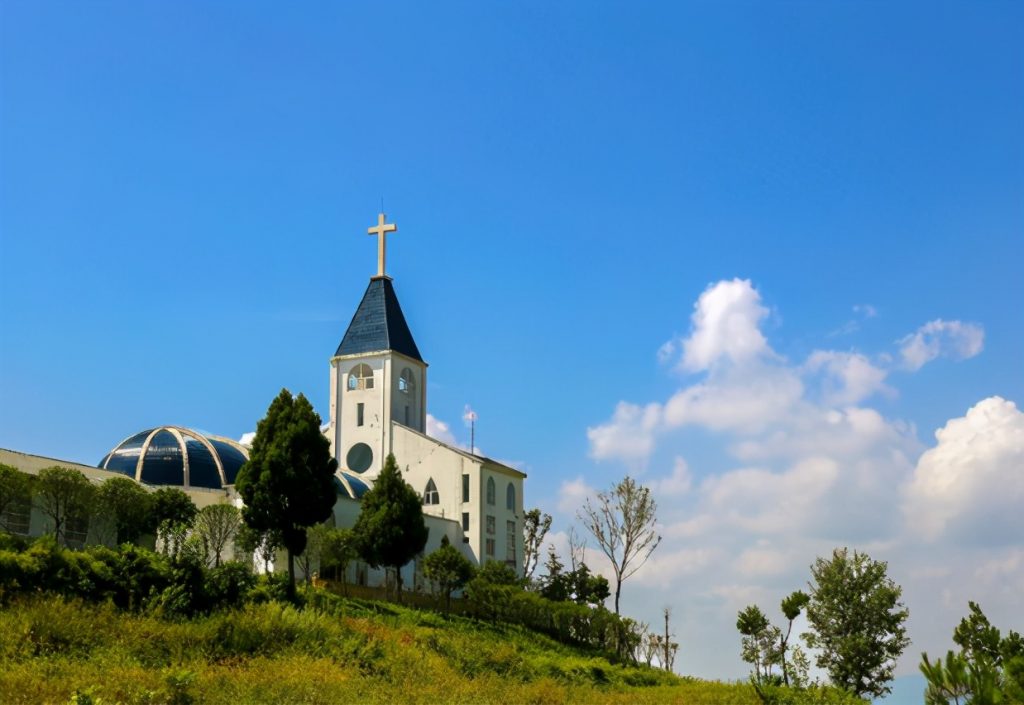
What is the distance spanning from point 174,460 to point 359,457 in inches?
562

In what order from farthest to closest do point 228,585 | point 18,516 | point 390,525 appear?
point 390,525 < point 18,516 < point 228,585

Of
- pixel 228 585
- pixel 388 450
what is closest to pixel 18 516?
pixel 228 585

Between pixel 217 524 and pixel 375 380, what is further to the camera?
pixel 375 380

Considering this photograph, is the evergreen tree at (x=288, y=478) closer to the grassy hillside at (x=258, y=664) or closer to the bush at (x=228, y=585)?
the grassy hillside at (x=258, y=664)

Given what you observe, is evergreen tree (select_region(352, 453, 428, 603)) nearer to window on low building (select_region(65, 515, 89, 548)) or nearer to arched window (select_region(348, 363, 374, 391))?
window on low building (select_region(65, 515, 89, 548))

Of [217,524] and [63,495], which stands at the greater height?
[63,495]

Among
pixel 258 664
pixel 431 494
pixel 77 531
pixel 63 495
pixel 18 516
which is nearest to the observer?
pixel 258 664

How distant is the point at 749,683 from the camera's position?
97.7ft

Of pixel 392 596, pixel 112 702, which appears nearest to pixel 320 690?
pixel 112 702

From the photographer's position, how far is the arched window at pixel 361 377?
58.1m

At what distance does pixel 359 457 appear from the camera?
2251 inches

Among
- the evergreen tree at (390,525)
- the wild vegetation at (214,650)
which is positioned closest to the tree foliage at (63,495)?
the evergreen tree at (390,525)

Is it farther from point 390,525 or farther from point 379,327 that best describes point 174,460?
point 379,327

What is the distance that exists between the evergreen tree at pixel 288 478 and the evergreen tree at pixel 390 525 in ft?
16.3
